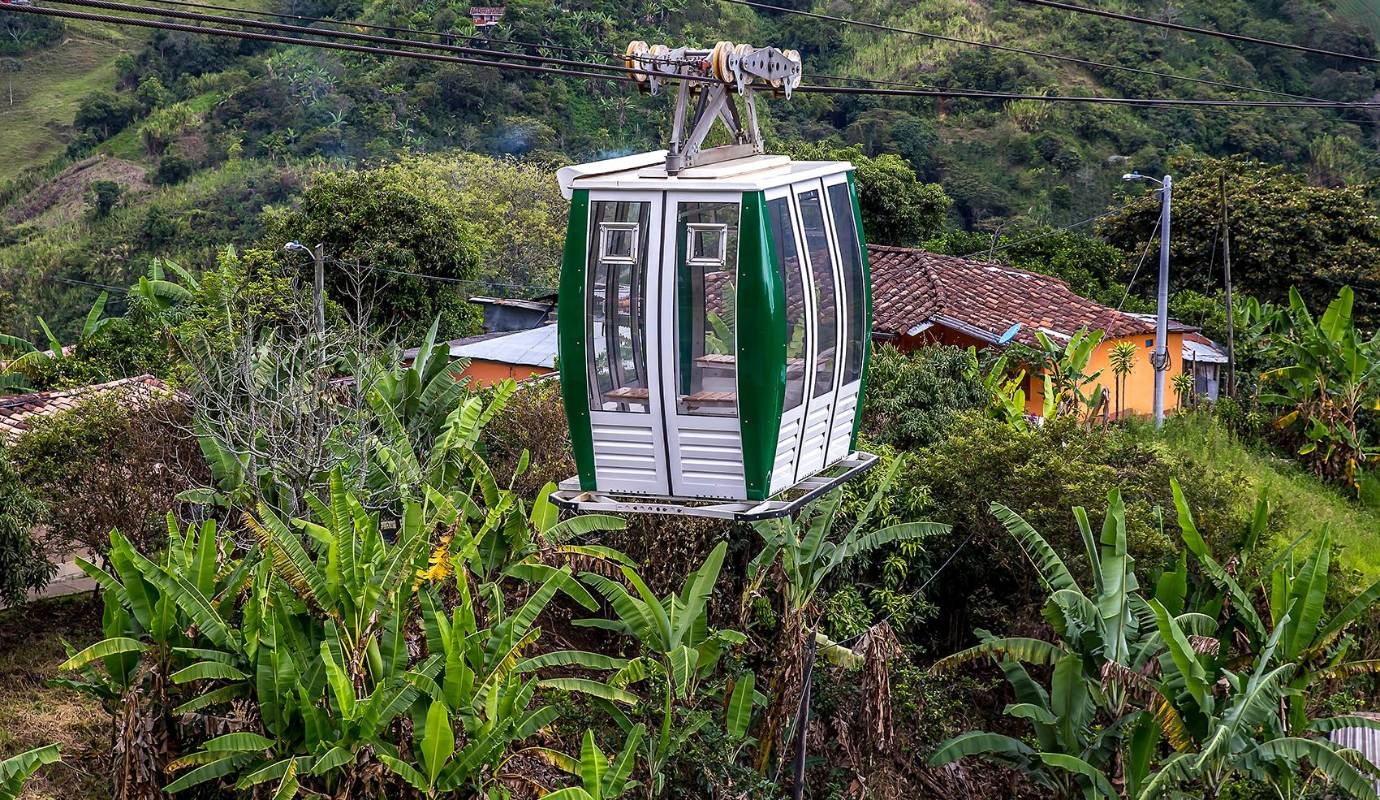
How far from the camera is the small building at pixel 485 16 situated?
170 ft

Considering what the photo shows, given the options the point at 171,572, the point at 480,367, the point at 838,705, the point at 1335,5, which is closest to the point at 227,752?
the point at 171,572

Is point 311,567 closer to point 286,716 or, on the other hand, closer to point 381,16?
point 286,716

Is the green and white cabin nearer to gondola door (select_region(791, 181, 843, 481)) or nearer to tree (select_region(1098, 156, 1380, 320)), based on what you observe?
gondola door (select_region(791, 181, 843, 481))

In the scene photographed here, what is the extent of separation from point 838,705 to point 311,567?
5169 millimetres

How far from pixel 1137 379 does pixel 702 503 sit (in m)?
16.7

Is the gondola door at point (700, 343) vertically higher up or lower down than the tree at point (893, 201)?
higher up

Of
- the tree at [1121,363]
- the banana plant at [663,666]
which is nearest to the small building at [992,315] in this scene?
the tree at [1121,363]

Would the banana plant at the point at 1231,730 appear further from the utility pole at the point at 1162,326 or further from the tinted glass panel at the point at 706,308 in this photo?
the utility pole at the point at 1162,326

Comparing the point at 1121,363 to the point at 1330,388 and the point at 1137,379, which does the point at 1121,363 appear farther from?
the point at 1330,388

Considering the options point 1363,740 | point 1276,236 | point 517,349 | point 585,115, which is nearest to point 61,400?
point 517,349

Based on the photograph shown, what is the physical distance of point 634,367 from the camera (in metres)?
8.81

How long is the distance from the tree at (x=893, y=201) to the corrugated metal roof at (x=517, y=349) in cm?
1228

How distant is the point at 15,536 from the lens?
13.4m

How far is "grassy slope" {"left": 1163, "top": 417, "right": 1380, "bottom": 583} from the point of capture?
668 inches
